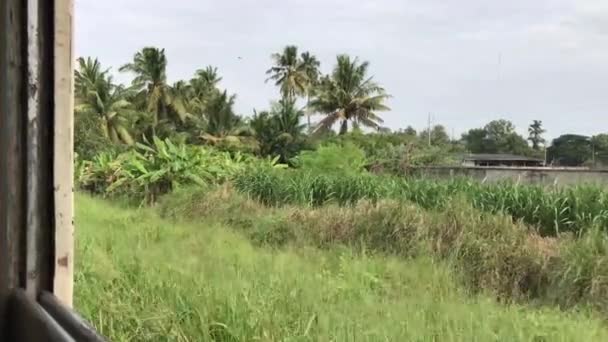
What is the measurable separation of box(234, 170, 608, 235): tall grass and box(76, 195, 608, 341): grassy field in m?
1.50

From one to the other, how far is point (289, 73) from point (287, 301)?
27034 mm

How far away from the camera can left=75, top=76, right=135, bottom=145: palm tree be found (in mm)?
20078

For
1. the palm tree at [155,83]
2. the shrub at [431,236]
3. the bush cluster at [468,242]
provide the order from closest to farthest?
1. the bush cluster at [468,242]
2. the shrub at [431,236]
3. the palm tree at [155,83]

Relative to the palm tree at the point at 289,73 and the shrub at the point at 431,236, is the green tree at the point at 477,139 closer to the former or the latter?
the palm tree at the point at 289,73

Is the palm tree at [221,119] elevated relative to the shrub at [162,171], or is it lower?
elevated

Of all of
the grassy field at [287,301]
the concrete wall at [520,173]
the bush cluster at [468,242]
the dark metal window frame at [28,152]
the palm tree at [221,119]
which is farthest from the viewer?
the palm tree at [221,119]

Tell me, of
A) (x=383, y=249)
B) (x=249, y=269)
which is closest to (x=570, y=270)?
(x=383, y=249)

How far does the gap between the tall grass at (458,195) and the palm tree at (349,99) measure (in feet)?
51.5

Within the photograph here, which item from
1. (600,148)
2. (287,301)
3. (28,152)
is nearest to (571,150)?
(600,148)

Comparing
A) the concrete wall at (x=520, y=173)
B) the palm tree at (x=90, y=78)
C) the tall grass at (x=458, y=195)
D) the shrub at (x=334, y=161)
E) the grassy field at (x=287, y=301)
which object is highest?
the palm tree at (x=90, y=78)

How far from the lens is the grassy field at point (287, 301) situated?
277 centimetres

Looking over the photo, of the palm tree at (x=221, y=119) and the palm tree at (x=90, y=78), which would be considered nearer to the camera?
the palm tree at (x=90, y=78)

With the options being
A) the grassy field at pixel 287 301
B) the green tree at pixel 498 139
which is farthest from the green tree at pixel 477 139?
the grassy field at pixel 287 301

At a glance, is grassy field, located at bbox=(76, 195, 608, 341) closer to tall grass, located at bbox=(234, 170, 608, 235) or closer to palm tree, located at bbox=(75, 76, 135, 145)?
tall grass, located at bbox=(234, 170, 608, 235)
